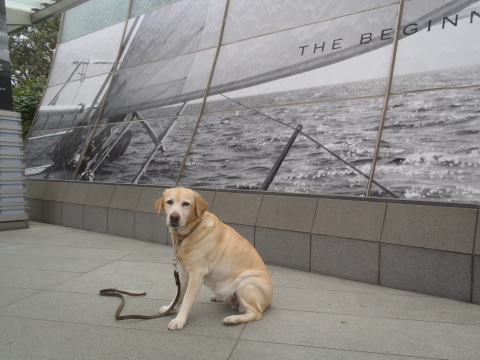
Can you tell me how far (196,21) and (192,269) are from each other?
8031 millimetres

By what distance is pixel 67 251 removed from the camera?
6898 millimetres

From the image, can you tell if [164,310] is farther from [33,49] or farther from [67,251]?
[33,49]

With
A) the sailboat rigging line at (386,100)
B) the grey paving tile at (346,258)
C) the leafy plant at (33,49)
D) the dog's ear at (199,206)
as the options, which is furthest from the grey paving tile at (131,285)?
the leafy plant at (33,49)

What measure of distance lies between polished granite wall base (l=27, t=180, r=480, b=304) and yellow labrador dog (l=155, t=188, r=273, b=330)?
5.93ft

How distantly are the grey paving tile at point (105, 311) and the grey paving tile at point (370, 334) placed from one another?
1.17 ft

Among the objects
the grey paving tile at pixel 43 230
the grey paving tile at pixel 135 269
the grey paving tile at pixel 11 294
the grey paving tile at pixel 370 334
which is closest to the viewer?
the grey paving tile at pixel 370 334

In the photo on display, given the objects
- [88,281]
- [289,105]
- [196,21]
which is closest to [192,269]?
[88,281]

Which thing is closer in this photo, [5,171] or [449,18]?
[449,18]

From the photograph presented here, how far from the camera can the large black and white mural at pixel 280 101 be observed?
5.75 meters

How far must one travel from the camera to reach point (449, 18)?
622 cm

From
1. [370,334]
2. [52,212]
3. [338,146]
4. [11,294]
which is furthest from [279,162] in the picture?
[52,212]

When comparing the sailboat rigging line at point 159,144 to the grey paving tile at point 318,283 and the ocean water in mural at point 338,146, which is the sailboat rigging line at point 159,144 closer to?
the ocean water in mural at point 338,146

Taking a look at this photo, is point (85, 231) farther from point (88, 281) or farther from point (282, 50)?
point (282, 50)

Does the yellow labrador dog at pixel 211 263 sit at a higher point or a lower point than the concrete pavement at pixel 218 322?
higher
